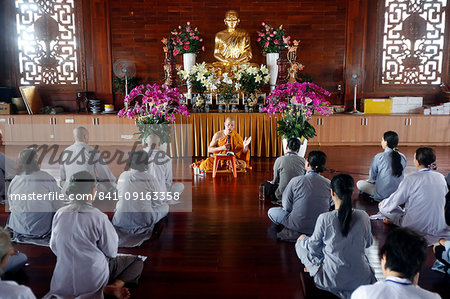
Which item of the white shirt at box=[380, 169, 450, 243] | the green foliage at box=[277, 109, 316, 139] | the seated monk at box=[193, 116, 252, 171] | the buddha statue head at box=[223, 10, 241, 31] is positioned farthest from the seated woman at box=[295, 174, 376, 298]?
the buddha statue head at box=[223, 10, 241, 31]

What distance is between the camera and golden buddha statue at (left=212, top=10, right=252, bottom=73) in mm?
7633

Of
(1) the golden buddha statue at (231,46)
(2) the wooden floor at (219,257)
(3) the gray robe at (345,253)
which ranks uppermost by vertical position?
(1) the golden buddha statue at (231,46)

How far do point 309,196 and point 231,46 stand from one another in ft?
17.0

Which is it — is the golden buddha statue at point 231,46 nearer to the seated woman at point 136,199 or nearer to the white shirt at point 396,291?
the seated woman at point 136,199

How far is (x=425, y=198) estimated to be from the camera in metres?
3.07

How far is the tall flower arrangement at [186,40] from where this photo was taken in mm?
7227

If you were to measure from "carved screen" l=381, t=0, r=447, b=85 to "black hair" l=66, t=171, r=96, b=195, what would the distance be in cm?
704

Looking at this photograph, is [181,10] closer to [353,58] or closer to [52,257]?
[353,58]

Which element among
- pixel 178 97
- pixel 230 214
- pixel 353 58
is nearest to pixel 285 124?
pixel 178 97

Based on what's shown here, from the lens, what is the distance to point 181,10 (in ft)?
25.9

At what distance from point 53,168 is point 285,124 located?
11.1 feet

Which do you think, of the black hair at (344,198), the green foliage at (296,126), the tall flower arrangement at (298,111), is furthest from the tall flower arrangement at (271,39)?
the black hair at (344,198)

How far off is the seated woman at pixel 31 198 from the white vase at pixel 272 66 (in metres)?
5.00

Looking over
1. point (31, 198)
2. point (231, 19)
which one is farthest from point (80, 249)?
point (231, 19)
